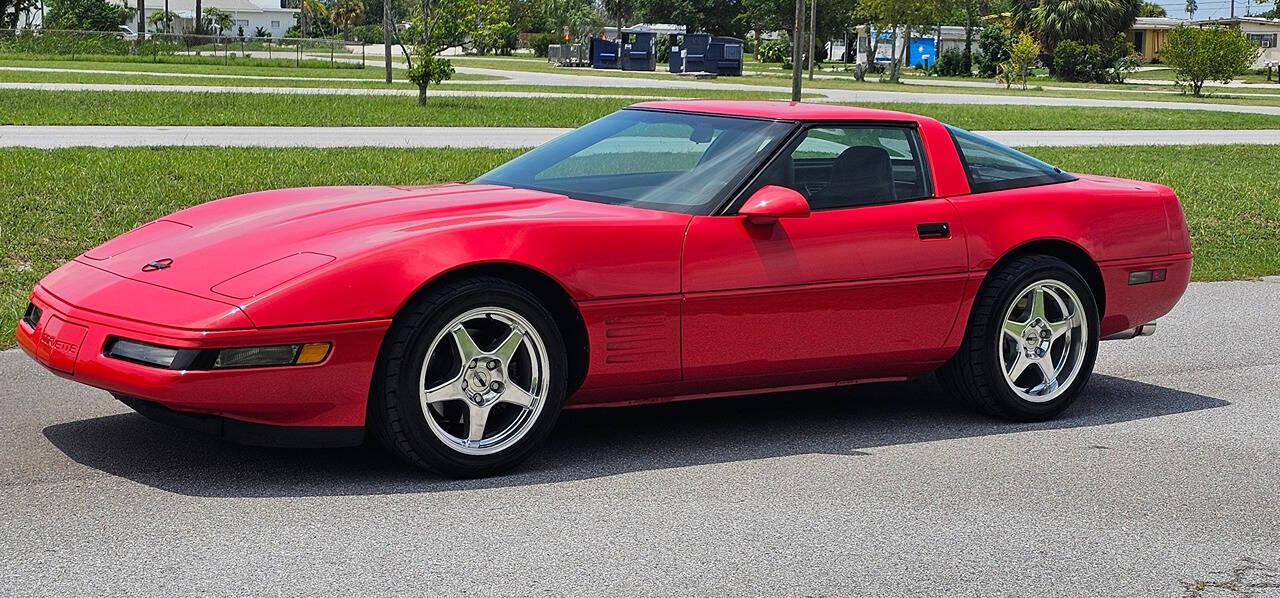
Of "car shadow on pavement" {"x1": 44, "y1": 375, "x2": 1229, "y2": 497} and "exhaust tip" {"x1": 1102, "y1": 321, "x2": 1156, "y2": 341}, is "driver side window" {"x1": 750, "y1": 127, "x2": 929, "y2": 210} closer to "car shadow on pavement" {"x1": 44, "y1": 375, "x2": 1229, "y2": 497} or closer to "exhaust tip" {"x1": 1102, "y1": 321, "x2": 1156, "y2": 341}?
"car shadow on pavement" {"x1": 44, "y1": 375, "x2": 1229, "y2": 497}

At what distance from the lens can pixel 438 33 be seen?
25.4m

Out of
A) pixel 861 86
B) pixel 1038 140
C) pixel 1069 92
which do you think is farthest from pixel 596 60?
pixel 1038 140

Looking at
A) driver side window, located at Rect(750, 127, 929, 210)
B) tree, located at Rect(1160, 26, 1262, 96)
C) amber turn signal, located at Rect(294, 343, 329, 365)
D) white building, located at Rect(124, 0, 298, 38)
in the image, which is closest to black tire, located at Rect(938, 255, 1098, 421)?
driver side window, located at Rect(750, 127, 929, 210)

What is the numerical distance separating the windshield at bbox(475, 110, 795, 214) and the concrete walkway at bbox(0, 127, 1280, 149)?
10626 millimetres

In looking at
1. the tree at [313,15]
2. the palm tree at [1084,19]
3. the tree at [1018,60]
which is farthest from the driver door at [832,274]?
the tree at [313,15]

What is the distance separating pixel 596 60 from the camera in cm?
6338

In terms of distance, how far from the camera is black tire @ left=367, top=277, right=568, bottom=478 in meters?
4.93

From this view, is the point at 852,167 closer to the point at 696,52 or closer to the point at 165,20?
the point at 696,52

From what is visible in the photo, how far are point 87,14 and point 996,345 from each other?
278 feet

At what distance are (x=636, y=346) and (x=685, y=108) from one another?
1375 mm

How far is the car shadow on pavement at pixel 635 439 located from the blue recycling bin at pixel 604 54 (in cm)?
5681

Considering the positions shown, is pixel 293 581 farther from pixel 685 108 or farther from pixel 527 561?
pixel 685 108

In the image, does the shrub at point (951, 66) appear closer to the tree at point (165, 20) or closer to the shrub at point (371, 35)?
the tree at point (165, 20)

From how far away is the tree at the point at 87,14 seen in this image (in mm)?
82062
